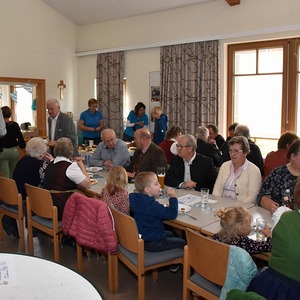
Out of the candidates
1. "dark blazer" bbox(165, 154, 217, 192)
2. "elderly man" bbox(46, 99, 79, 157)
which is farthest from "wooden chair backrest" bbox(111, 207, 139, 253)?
"elderly man" bbox(46, 99, 79, 157)

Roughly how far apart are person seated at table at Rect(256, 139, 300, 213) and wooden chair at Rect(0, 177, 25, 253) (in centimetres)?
251

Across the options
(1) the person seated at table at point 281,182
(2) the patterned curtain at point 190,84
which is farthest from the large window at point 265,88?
(1) the person seated at table at point 281,182

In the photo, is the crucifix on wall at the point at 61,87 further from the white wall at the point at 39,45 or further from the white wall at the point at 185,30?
the white wall at the point at 185,30

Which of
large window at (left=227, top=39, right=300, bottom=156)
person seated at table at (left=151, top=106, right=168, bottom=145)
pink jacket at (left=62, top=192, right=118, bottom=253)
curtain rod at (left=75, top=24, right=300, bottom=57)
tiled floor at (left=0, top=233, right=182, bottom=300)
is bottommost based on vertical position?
tiled floor at (left=0, top=233, right=182, bottom=300)

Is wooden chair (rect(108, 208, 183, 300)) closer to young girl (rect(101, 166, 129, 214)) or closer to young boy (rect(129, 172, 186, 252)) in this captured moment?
young boy (rect(129, 172, 186, 252))

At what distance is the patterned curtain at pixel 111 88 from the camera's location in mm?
9062

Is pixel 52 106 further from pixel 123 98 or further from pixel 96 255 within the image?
pixel 123 98

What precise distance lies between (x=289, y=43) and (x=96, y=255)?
4.94m

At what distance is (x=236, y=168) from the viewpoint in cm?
372

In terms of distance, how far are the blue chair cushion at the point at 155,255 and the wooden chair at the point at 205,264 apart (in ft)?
1.25

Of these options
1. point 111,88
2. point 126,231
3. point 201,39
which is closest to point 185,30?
point 201,39

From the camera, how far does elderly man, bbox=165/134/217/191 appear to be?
412cm

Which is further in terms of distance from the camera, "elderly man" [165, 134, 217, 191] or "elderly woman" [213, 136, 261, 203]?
A: "elderly man" [165, 134, 217, 191]

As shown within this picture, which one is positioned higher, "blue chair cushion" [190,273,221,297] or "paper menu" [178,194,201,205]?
"paper menu" [178,194,201,205]
